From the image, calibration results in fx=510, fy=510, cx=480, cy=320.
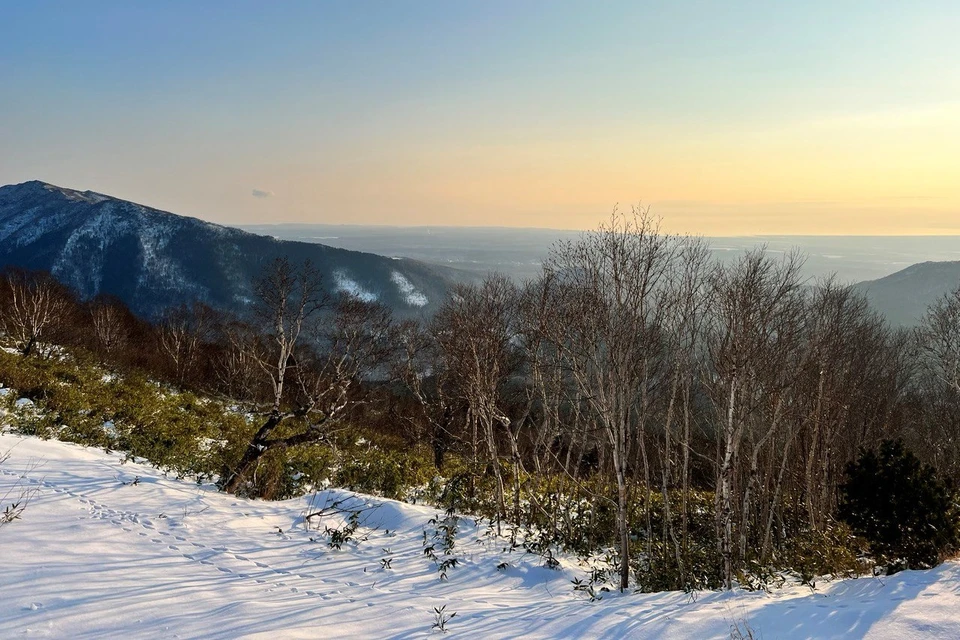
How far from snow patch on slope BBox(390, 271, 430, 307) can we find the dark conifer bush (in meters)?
133

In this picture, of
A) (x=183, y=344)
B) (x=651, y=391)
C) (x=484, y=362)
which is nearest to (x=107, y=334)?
(x=183, y=344)

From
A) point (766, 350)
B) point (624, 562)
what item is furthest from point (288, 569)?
point (766, 350)

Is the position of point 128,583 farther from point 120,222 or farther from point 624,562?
point 120,222

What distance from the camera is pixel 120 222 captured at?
6068 inches

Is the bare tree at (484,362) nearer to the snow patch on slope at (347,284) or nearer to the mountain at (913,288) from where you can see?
the snow patch on slope at (347,284)

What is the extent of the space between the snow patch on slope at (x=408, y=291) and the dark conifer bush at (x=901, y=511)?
133409 millimetres

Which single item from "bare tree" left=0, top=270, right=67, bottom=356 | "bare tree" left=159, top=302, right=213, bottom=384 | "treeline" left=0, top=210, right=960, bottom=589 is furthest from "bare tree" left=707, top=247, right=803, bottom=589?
"bare tree" left=159, top=302, right=213, bottom=384

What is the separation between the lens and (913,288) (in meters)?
130

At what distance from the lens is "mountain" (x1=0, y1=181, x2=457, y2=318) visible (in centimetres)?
13562

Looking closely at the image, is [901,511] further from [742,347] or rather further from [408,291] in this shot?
[408,291]

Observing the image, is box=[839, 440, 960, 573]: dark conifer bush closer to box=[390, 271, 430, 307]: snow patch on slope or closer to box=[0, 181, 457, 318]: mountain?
box=[0, 181, 457, 318]: mountain

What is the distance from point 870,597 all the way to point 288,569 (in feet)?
28.5

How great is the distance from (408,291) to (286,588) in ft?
Result: 469

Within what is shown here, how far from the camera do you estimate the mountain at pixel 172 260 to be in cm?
13562
